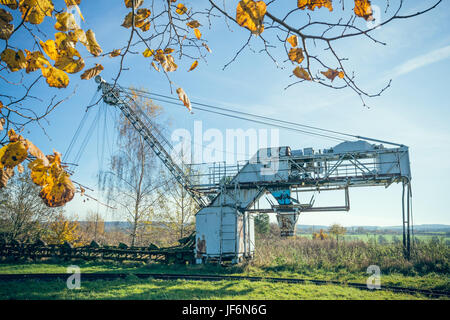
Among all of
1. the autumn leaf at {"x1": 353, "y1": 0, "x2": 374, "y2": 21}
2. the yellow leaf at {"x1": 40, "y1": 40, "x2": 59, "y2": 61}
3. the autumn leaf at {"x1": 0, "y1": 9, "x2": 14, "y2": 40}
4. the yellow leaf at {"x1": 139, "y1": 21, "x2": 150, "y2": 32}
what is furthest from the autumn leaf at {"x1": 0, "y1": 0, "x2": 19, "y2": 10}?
the autumn leaf at {"x1": 353, "y1": 0, "x2": 374, "y2": 21}

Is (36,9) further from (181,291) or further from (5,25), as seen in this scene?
(181,291)

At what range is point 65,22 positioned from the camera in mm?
2143

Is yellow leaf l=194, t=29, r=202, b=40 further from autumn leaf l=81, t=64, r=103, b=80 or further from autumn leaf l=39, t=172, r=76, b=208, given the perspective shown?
autumn leaf l=39, t=172, r=76, b=208

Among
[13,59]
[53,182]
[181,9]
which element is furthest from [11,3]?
[181,9]

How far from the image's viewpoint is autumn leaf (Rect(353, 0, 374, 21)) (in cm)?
229

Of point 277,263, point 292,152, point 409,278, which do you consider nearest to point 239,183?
point 292,152

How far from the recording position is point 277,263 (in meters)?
16.1

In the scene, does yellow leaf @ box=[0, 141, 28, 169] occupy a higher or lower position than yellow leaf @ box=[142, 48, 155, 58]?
lower

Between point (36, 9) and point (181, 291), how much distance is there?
9360 mm

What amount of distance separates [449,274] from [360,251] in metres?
4.47

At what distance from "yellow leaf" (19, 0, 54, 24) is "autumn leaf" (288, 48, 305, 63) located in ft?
7.00

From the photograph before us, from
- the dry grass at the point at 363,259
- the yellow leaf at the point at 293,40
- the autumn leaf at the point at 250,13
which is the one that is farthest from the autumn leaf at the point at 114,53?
the dry grass at the point at 363,259
